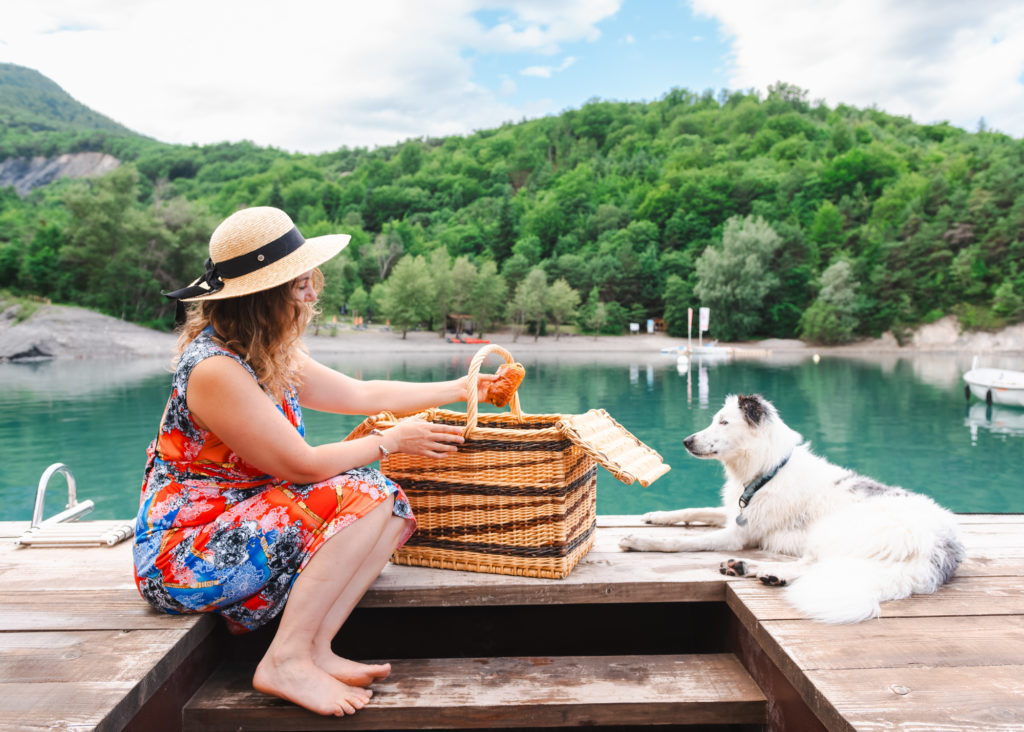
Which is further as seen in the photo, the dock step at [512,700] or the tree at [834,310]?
the tree at [834,310]

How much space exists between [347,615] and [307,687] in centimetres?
19

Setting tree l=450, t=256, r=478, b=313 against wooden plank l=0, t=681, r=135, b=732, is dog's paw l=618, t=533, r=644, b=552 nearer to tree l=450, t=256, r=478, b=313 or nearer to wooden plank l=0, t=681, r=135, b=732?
wooden plank l=0, t=681, r=135, b=732

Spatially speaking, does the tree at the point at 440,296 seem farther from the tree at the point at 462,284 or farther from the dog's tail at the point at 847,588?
the dog's tail at the point at 847,588

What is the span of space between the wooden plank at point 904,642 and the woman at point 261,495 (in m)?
1.02

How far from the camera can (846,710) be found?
125 cm

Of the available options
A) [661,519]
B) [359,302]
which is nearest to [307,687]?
[661,519]

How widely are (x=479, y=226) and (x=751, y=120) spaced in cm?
3399

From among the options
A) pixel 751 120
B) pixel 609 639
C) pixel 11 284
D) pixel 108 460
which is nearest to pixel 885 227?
pixel 751 120

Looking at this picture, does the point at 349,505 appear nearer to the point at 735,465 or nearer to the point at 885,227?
the point at 735,465

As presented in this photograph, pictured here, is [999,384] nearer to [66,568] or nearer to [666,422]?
[666,422]

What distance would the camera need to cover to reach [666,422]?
1537 cm

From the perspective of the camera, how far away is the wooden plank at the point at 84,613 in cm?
165

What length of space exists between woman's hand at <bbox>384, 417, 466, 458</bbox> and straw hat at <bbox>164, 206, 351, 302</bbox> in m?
0.50

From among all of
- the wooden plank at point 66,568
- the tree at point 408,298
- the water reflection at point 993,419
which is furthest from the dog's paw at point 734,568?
the tree at point 408,298
